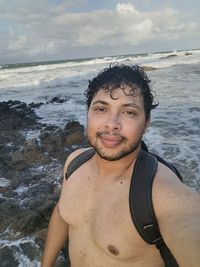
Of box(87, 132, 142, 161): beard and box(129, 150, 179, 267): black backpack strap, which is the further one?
box(87, 132, 142, 161): beard

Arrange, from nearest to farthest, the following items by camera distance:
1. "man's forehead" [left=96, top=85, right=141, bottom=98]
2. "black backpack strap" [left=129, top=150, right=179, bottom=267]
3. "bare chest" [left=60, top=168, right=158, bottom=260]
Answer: "black backpack strap" [left=129, top=150, right=179, bottom=267] < "bare chest" [left=60, top=168, right=158, bottom=260] < "man's forehead" [left=96, top=85, right=141, bottom=98]

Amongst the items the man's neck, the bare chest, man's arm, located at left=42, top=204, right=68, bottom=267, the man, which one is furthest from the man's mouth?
man's arm, located at left=42, top=204, right=68, bottom=267

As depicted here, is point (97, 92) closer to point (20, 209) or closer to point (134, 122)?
point (134, 122)

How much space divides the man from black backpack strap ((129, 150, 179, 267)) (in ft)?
0.12

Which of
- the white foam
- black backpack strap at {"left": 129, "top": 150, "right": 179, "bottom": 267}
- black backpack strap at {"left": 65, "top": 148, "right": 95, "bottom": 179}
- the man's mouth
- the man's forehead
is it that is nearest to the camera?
black backpack strap at {"left": 129, "top": 150, "right": 179, "bottom": 267}

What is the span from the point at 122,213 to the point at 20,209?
11.2 ft

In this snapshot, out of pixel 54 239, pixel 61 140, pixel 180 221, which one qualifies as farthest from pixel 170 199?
pixel 61 140

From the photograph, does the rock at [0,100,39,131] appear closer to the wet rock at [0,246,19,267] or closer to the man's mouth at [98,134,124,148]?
the wet rock at [0,246,19,267]

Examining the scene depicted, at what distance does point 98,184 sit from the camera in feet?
7.98

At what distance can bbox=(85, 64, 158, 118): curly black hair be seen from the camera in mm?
2334

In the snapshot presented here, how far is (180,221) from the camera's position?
1769 mm

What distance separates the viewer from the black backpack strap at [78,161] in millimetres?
2686

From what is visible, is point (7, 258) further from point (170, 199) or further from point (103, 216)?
point (170, 199)

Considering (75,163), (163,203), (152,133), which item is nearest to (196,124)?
(152,133)
